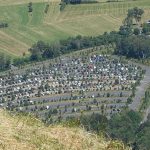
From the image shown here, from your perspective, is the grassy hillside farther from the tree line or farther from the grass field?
the grass field

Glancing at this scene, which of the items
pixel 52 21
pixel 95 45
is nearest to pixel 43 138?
pixel 95 45

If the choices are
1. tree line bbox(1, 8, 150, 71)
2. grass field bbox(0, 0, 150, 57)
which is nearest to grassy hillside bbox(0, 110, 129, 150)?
tree line bbox(1, 8, 150, 71)

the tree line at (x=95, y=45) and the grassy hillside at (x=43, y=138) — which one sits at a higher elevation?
the grassy hillside at (x=43, y=138)

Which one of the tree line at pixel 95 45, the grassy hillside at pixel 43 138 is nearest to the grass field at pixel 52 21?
the tree line at pixel 95 45

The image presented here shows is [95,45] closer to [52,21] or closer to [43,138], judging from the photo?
[52,21]

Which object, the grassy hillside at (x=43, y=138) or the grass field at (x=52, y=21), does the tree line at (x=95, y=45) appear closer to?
the grass field at (x=52, y=21)

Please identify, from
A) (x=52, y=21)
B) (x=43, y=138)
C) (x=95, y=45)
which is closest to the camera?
(x=43, y=138)

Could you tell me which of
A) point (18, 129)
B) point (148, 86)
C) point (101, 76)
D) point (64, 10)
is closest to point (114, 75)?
point (101, 76)
